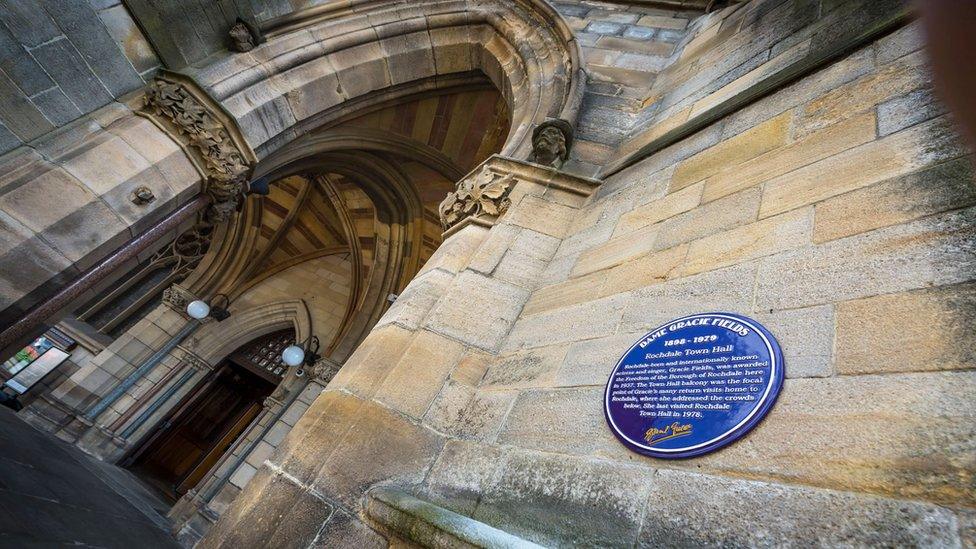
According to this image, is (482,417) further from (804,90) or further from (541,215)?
(804,90)

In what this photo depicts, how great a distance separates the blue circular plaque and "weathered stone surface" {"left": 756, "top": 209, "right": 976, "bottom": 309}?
184 mm

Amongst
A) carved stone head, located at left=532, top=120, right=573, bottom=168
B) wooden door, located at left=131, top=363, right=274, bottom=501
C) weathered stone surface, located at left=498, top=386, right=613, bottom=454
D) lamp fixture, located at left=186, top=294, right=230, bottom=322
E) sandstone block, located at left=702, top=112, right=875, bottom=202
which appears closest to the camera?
weathered stone surface, located at left=498, top=386, right=613, bottom=454

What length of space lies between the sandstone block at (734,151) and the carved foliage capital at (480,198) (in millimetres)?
1143

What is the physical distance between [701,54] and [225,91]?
4320 millimetres

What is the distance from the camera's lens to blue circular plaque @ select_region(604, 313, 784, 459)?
3.80 ft

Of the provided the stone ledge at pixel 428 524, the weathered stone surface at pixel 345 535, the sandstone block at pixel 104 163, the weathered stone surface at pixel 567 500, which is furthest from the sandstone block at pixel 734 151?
the sandstone block at pixel 104 163

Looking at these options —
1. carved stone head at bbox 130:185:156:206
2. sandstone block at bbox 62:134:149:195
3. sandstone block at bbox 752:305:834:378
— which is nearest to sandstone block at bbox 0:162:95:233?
sandstone block at bbox 62:134:149:195

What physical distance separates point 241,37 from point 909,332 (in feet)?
16.6

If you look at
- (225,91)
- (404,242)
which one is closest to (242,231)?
(404,242)

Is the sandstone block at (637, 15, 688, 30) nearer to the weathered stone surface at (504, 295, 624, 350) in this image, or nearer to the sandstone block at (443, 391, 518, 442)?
the weathered stone surface at (504, 295, 624, 350)

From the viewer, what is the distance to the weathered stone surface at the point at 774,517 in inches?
30.6

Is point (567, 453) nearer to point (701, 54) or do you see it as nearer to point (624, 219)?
point (624, 219)

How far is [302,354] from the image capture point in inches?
317

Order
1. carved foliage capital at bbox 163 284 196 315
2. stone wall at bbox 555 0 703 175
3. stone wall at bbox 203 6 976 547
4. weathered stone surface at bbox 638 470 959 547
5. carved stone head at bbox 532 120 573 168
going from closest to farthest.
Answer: weathered stone surface at bbox 638 470 959 547, stone wall at bbox 203 6 976 547, carved stone head at bbox 532 120 573 168, stone wall at bbox 555 0 703 175, carved foliage capital at bbox 163 284 196 315
